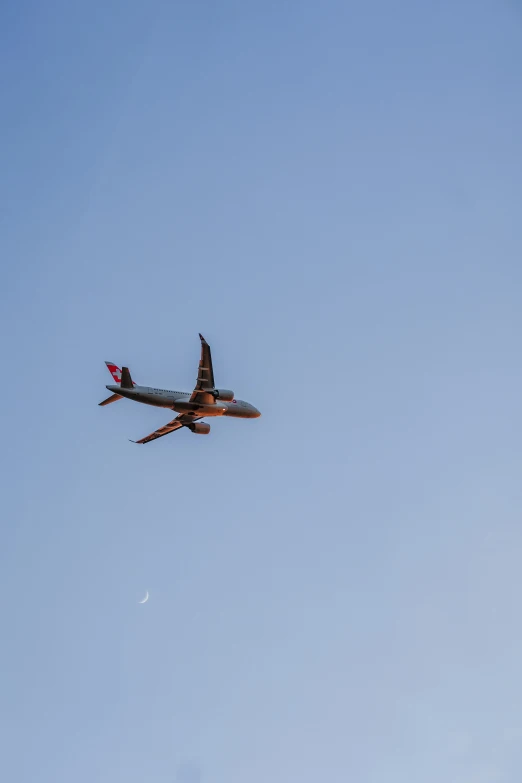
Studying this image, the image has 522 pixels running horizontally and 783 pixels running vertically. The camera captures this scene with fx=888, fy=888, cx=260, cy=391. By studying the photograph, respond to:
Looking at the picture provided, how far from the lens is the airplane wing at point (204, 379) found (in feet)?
214

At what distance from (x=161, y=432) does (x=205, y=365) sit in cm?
1170

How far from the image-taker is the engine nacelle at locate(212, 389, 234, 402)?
223 feet

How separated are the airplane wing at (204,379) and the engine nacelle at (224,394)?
0.56 m

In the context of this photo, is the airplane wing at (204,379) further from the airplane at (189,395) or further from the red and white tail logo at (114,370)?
the red and white tail logo at (114,370)

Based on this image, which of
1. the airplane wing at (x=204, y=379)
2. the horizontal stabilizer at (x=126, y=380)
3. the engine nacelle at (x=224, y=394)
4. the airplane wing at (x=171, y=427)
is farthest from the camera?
the airplane wing at (x=171, y=427)

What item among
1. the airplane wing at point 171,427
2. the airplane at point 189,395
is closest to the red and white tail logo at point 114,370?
the airplane at point 189,395

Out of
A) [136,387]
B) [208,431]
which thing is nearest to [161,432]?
[208,431]

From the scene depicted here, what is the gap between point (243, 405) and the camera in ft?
247

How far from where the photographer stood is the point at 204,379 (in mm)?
66438

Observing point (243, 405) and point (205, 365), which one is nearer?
Result: point (205, 365)

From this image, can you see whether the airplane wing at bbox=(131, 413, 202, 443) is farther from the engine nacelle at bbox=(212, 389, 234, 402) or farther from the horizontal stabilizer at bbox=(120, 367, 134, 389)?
the horizontal stabilizer at bbox=(120, 367, 134, 389)

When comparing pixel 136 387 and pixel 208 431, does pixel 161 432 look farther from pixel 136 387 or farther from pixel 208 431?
pixel 136 387

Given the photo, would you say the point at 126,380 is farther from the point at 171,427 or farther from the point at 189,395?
the point at 171,427

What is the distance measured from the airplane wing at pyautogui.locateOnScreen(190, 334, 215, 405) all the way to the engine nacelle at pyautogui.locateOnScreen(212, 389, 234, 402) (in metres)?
0.56
